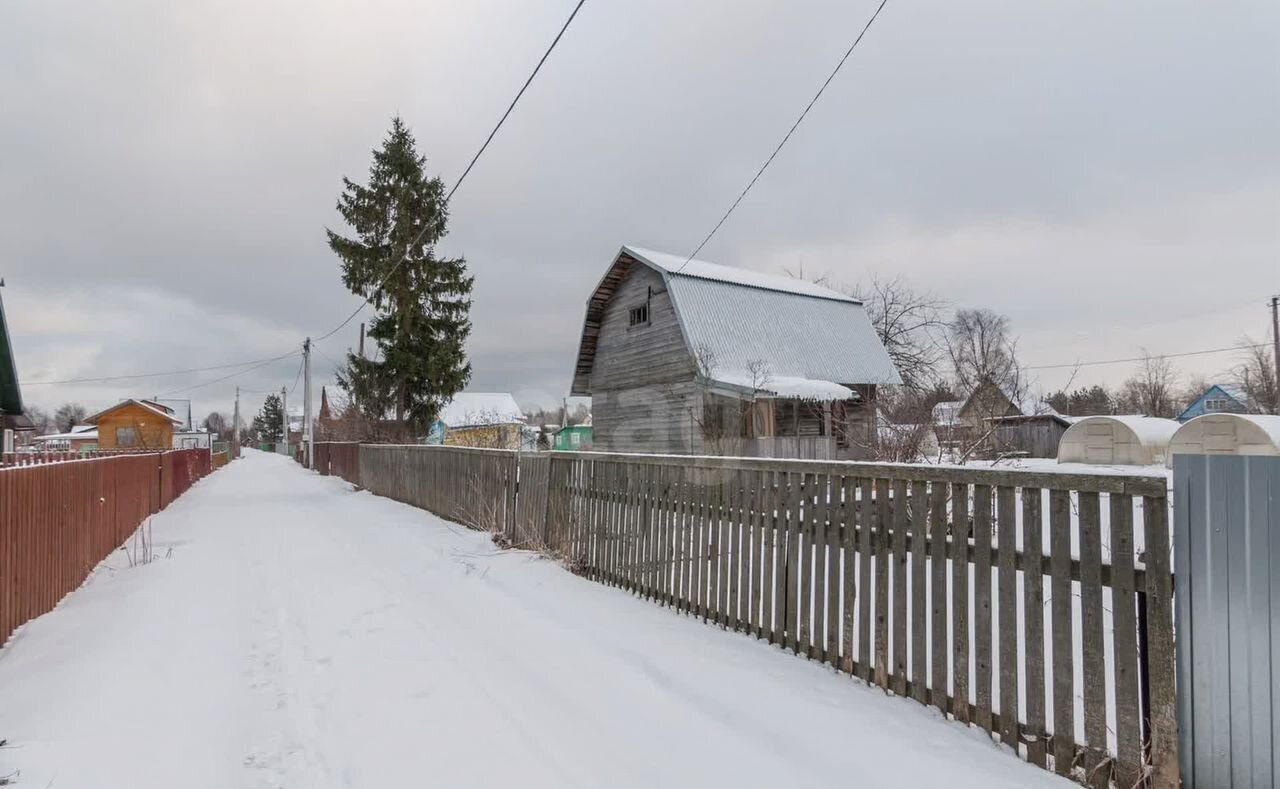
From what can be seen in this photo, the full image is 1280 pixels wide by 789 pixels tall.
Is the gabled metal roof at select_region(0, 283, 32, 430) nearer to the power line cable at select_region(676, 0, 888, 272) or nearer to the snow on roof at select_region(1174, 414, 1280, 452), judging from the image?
the power line cable at select_region(676, 0, 888, 272)

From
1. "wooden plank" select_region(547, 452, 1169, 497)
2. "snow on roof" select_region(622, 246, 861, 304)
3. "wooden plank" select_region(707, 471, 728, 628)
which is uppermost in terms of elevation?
"snow on roof" select_region(622, 246, 861, 304)

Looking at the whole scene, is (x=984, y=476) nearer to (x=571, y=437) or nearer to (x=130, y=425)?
(x=571, y=437)

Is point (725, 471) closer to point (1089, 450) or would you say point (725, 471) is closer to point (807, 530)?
point (807, 530)

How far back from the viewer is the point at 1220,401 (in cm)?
4684

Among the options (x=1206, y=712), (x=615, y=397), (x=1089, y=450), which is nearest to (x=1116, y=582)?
(x=1206, y=712)

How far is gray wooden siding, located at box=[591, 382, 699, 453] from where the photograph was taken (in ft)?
60.2

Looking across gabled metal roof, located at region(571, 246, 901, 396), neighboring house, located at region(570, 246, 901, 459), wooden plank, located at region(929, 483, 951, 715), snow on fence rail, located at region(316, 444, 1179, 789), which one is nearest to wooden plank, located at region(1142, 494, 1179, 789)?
snow on fence rail, located at region(316, 444, 1179, 789)

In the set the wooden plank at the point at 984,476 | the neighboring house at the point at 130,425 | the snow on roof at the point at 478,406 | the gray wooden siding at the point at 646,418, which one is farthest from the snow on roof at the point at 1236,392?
the neighboring house at the point at 130,425

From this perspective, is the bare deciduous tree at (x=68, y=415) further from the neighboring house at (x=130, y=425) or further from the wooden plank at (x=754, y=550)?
the wooden plank at (x=754, y=550)

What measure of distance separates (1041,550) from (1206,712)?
758 mm

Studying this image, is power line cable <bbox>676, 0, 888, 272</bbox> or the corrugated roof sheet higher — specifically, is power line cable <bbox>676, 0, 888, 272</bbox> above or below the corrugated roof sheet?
above

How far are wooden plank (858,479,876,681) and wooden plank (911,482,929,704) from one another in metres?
0.27

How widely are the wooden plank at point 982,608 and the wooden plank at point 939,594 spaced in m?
0.15

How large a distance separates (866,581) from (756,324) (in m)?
16.6
